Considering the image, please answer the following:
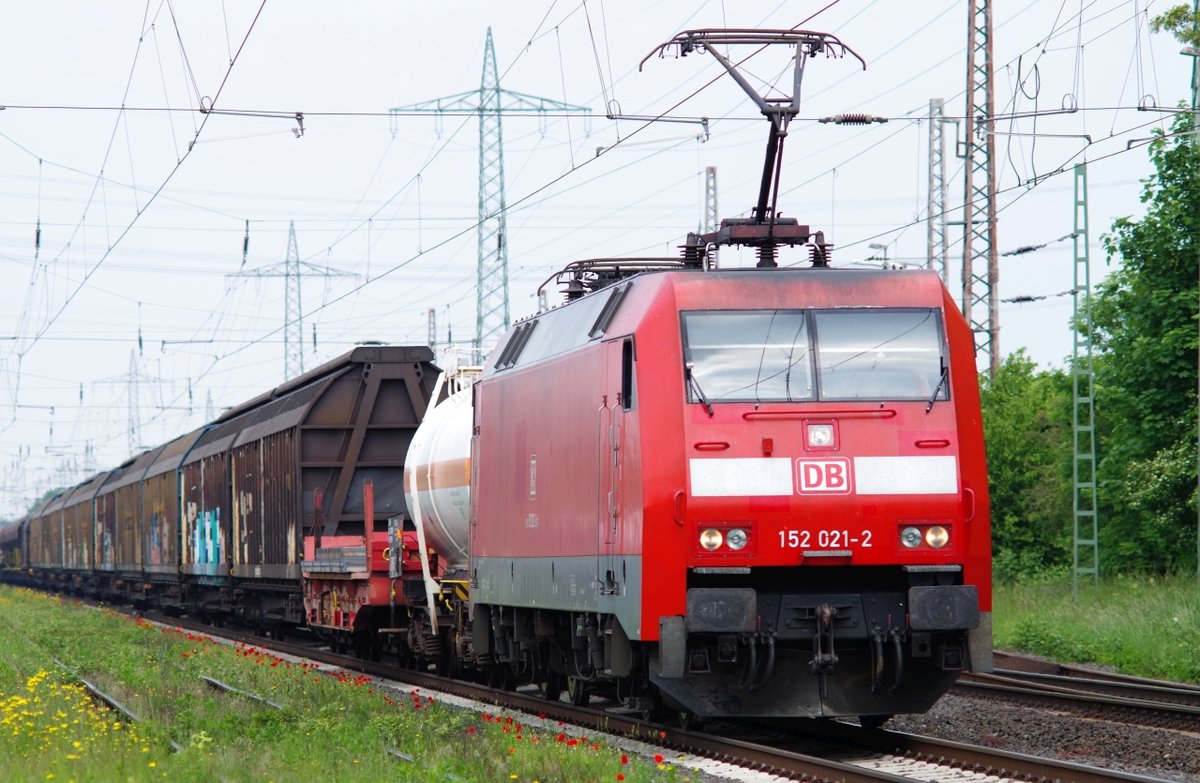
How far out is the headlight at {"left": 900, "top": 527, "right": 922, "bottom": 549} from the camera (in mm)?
11836

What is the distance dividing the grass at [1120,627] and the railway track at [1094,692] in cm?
63

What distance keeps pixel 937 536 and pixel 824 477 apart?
902mm

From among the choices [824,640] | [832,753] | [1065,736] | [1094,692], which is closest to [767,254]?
[824,640]

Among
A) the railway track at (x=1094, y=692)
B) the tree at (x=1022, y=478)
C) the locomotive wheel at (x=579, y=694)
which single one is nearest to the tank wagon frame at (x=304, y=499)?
the locomotive wheel at (x=579, y=694)

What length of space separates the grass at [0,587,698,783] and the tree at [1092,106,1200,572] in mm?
14161

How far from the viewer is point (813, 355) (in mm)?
12266

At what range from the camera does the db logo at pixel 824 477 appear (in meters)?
11.8

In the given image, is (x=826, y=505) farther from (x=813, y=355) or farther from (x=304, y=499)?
(x=304, y=499)

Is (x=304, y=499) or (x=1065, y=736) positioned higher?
(x=304, y=499)

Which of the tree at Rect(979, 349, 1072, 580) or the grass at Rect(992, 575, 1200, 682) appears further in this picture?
the tree at Rect(979, 349, 1072, 580)

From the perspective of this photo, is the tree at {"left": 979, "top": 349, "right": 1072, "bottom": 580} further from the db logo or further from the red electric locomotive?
the db logo

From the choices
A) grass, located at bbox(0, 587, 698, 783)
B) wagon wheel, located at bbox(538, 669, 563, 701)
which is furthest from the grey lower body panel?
wagon wheel, located at bbox(538, 669, 563, 701)

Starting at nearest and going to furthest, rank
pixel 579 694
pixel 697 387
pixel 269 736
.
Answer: pixel 697 387, pixel 269 736, pixel 579 694

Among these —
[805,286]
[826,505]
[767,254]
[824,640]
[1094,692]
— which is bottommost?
[1094,692]
